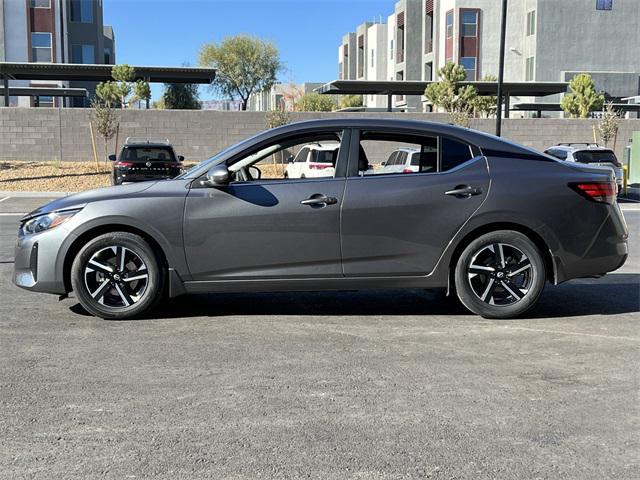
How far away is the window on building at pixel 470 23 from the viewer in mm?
54219

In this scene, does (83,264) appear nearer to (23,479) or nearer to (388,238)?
(388,238)

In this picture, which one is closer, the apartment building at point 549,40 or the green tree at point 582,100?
the green tree at point 582,100

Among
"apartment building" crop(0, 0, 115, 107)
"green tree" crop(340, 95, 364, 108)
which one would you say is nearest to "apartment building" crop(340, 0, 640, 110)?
"green tree" crop(340, 95, 364, 108)

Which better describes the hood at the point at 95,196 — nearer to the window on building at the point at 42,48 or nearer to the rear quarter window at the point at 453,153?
the rear quarter window at the point at 453,153

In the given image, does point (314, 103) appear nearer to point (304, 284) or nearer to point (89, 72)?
point (89, 72)

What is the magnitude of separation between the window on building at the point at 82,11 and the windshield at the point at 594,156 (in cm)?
4582

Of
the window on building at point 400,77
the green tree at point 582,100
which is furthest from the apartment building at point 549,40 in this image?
the green tree at point 582,100

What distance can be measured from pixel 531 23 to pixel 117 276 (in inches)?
1975

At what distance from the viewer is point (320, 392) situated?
4.48 m

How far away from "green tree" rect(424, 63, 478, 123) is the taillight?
2756 cm

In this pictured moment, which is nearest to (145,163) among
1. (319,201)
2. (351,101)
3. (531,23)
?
(319,201)

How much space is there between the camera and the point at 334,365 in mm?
5035

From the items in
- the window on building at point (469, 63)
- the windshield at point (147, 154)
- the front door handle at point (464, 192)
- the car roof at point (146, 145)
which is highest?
the window on building at point (469, 63)

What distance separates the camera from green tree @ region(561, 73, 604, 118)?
117 feet
